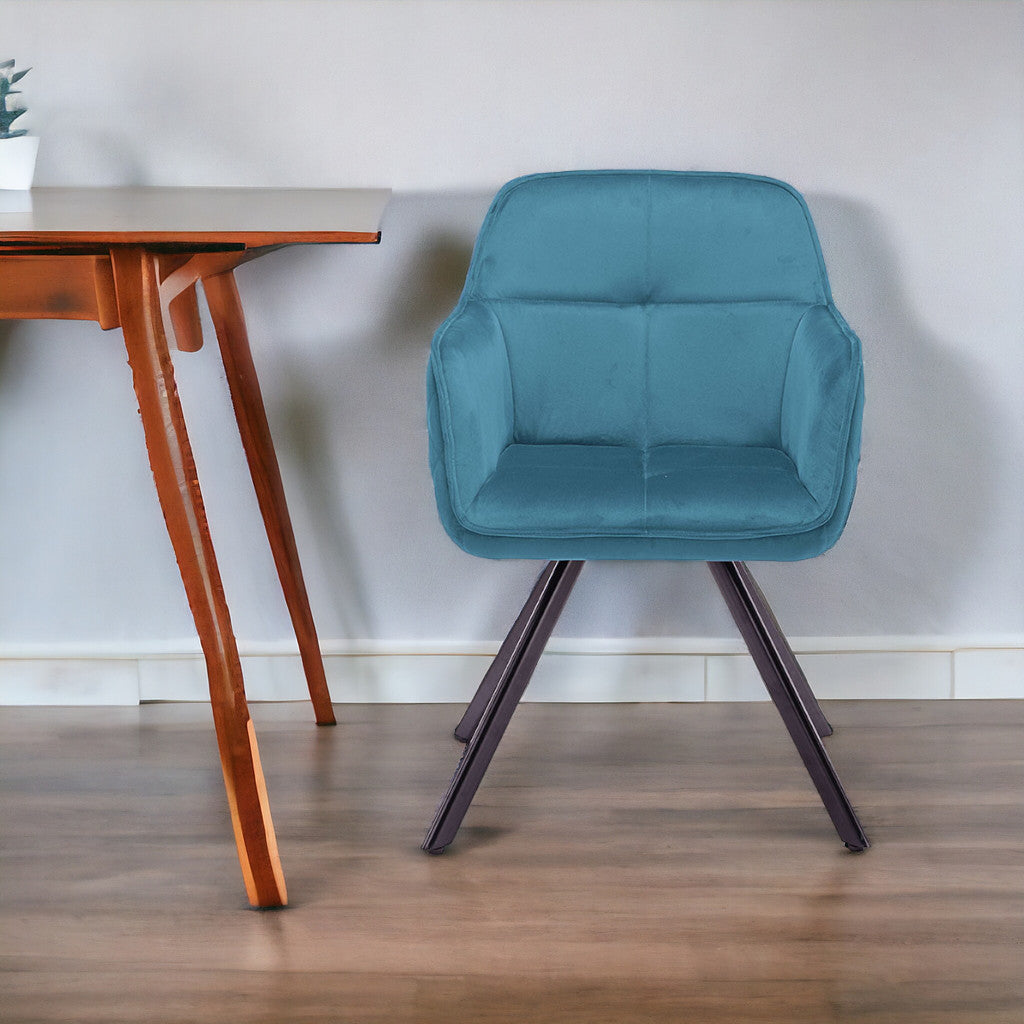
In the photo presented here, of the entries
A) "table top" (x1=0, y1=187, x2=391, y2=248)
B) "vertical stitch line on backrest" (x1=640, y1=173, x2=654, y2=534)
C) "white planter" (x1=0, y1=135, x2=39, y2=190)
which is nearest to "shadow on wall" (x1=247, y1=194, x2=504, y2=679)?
"table top" (x1=0, y1=187, x2=391, y2=248)

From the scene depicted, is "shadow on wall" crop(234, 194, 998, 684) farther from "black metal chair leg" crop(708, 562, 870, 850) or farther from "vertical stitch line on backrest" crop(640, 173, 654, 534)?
"black metal chair leg" crop(708, 562, 870, 850)

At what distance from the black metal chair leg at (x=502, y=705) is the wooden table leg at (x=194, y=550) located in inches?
8.8

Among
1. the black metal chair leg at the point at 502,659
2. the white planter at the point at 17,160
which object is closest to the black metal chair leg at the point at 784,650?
the black metal chair leg at the point at 502,659

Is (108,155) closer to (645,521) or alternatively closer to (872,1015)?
(645,521)

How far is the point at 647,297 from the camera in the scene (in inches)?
68.5

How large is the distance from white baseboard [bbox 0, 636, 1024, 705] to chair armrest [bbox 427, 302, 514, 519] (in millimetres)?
574

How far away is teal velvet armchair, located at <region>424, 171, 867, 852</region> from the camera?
1.49m

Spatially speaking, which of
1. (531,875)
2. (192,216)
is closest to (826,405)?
(531,875)

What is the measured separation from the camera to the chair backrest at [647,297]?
1.69m

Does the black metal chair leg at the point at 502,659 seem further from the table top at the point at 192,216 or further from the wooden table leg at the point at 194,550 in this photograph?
the table top at the point at 192,216

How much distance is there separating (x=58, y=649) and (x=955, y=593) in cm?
159

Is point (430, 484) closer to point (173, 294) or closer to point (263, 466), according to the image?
point (263, 466)

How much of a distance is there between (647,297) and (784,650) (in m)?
0.58

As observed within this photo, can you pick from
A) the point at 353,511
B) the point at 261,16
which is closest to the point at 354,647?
the point at 353,511
